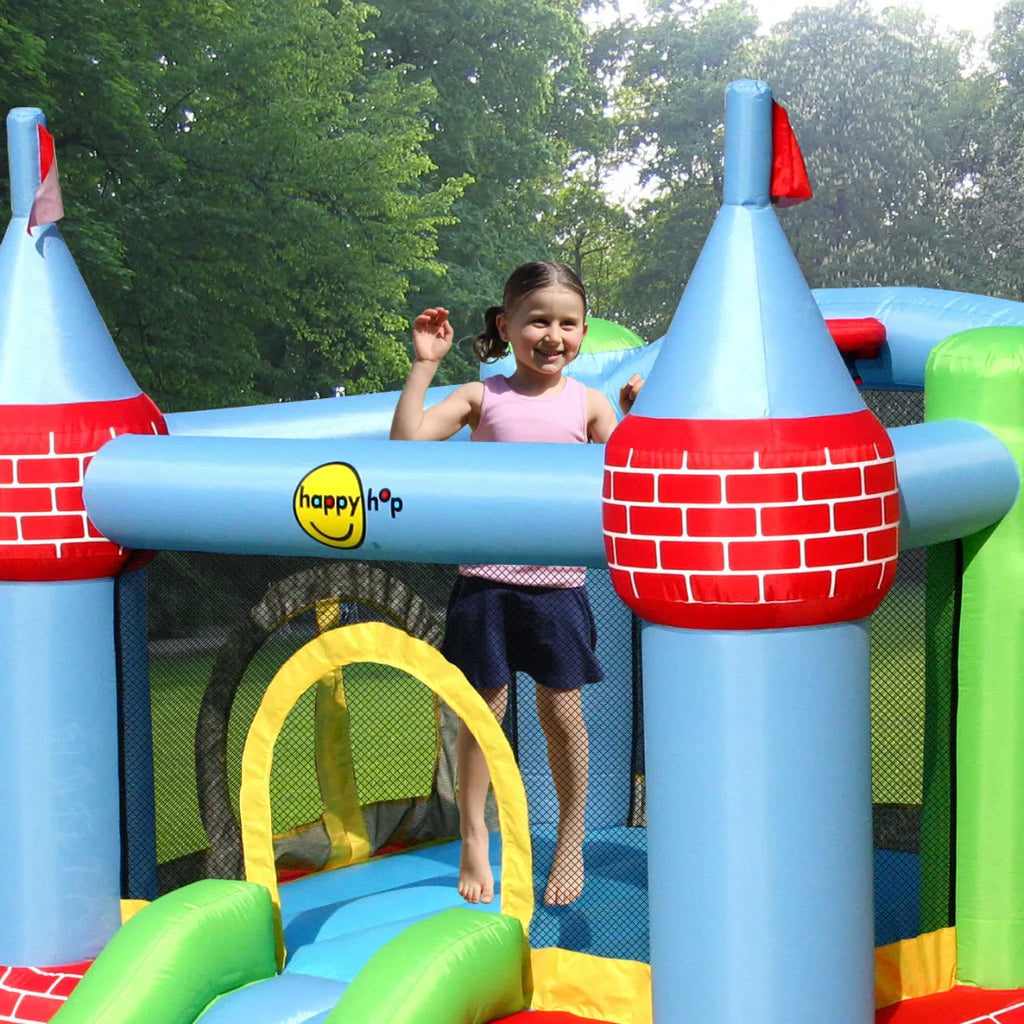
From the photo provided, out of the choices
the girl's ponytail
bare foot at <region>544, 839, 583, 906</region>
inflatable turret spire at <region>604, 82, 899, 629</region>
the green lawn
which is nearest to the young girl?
bare foot at <region>544, 839, 583, 906</region>

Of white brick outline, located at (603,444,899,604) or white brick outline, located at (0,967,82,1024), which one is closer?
white brick outline, located at (603,444,899,604)

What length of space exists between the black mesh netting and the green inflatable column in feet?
0.26

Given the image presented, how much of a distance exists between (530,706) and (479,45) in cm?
1668

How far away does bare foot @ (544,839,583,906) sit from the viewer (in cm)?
301

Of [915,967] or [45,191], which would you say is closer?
[915,967]

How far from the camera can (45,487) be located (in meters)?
2.97

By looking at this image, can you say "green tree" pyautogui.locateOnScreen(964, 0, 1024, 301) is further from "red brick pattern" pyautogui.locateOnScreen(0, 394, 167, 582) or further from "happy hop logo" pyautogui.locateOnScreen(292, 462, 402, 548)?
"happy hop logo" pyautogui.locateOnScreen(292, 462, 402, 548)

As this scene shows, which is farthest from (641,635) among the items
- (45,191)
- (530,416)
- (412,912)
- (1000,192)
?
(1000,192)

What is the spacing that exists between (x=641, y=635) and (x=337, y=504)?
2.10ft

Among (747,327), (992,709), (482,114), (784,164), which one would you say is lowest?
(992,709)

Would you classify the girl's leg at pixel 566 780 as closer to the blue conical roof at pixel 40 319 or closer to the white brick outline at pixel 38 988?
the white brick outline at pixel 38 988

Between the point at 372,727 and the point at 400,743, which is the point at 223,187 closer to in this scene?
the point at 400,743

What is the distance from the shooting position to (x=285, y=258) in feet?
42.8

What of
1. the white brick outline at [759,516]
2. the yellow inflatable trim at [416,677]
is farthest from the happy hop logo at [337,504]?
the white brick outline at [759,516]
